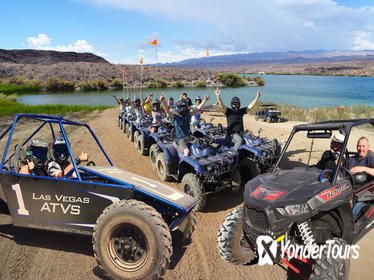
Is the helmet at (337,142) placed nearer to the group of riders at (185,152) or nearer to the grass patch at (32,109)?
the group of riders at (185,152)

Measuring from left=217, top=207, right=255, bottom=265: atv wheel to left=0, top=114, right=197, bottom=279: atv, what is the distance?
0.57m

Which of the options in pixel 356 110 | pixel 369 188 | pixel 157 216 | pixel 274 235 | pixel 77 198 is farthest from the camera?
pixel 356 110

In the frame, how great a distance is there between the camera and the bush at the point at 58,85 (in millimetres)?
44888

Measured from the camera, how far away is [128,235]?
3.25 meters

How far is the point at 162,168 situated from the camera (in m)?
7.09

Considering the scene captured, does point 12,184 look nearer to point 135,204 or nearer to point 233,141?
point 135,204

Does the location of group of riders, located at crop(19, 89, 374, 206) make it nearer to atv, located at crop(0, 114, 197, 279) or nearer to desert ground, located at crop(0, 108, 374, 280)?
atv, located at crop(0, 114, 197, 279)

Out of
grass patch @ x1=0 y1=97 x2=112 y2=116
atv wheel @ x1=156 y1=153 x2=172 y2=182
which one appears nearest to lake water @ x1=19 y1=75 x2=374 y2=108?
grass patch @ x1=0 y1=97 x2=112 y2=116

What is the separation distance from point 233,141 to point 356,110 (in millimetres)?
16046

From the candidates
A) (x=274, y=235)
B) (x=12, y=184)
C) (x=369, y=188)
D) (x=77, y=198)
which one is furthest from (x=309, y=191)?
(x=12, y=184)

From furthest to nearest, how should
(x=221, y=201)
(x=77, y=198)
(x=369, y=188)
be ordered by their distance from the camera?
1. (x=221, y=201)
2. (x=369, y=188)
3. (x=77, y=198)

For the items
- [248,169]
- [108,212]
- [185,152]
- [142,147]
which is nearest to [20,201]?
[108,212]

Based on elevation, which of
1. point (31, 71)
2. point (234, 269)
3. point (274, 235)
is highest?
point (31, 71)

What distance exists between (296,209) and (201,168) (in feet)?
8.59
